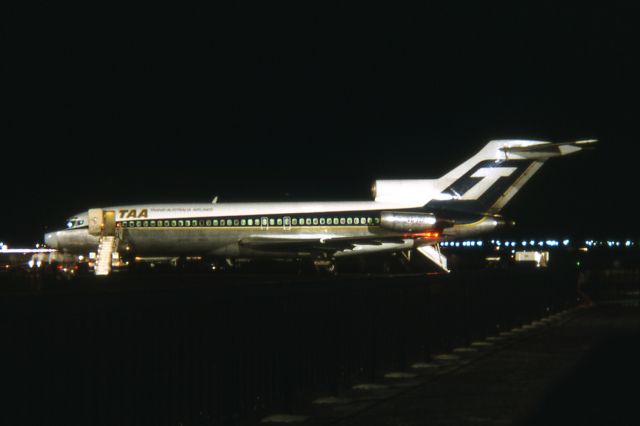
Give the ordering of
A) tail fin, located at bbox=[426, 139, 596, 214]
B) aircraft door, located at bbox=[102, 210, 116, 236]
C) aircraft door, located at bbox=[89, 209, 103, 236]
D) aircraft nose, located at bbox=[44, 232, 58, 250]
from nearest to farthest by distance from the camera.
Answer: aircraft door, located at bbox=[102, 210, 116, 236]
tail fin, located at bbox=[426, 139, 596, 214]
aircraft door, located at bbox=[89, 209, 103, 236]
aircraft nose, located at bbox=[44, 232, 58, 250]

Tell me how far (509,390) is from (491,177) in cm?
3337

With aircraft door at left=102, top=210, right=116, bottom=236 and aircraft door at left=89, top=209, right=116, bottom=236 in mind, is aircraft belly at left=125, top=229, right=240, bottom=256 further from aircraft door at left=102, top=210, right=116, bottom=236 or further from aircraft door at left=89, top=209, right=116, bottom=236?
aircraft door at left=89, top=209, right=116, bottom=236

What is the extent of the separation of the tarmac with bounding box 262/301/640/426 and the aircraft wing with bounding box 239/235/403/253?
2358cm

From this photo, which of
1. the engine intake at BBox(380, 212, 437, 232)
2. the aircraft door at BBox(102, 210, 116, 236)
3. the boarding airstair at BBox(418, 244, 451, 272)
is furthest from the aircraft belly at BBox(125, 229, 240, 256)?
the boarding airstair at BBox(418, 244, 451, 272)

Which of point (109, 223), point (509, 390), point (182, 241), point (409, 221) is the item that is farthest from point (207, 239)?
point (509, 390)

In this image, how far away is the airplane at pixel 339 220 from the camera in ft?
137

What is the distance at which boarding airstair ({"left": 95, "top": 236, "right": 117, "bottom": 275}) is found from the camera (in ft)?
130

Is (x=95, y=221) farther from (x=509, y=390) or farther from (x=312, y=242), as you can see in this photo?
(x=509, y=390)

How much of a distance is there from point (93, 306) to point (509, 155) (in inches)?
1521

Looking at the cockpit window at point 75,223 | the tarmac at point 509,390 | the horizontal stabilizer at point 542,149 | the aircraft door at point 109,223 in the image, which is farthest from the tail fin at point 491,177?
the tarmac at point 509,390

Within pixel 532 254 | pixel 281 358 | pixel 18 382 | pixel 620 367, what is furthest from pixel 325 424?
pixel 532 254

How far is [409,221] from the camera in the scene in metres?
40.9

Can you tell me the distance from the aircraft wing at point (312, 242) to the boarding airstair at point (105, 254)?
6263 mm

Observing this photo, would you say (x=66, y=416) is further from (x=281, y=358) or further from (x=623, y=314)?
(x=623, y=314)
